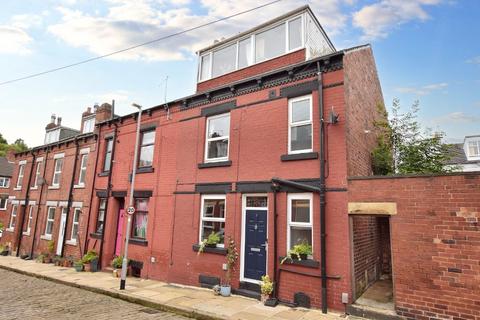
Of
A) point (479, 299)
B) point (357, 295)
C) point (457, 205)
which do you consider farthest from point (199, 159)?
point (479, 299)

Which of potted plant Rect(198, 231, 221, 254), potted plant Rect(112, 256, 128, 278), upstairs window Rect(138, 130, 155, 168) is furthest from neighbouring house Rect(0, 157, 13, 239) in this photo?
potted plant Rect(198, 231, 221, 254)

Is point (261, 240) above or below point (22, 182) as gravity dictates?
below

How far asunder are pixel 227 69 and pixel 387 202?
817 cm

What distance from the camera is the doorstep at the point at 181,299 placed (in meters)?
7.20

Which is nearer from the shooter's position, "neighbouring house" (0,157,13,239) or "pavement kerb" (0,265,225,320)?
"pavement kerb" (0,265,225,320)

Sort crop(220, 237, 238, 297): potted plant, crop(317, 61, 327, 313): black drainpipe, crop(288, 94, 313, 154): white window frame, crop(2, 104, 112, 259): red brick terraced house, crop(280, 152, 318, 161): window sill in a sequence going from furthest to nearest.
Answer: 1. crop(2, 104, 112, 259): red brick terraced house
2. crop(220, 237, 238, 297): potted plant
3. crop(288, 94, 313, 154): white window frame
4. crop(280, 152, 318, 161): window sill
5. crop(317, 61, 327, 313): black drainpipe

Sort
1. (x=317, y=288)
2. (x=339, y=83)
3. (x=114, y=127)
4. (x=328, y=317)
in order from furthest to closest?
(x=114, y=127), (x=339, y=83), (x=317, y=288), (x=328, y=317)

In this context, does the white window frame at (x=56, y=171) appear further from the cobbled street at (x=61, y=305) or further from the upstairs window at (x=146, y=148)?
the cobbled street at (x=61, y=305)

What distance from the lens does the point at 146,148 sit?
13742mm

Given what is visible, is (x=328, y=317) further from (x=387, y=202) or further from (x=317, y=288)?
(x=387, y=202)

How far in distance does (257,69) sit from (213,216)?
5715 millimetres

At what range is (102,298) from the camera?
9383 mm

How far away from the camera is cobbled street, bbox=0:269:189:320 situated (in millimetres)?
7508

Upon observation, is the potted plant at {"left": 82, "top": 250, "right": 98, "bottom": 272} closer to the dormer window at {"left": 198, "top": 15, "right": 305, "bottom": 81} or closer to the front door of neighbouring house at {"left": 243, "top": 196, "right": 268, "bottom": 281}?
the front door of neighbouring house at {"left": 243, "top": 196, "right": 268, "bottom": 281}
